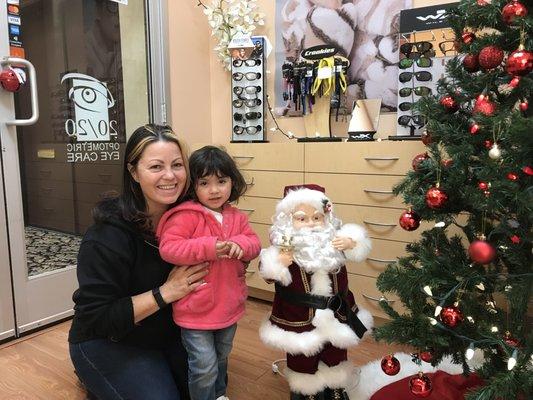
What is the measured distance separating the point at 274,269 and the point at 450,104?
0.71m

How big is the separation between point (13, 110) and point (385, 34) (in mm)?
1935

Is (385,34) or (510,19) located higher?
(385,34)

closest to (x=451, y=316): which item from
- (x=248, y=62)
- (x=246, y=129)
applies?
(x=246, y=129)

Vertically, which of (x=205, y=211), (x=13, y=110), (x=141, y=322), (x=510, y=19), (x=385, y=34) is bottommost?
(x=141, y=322)

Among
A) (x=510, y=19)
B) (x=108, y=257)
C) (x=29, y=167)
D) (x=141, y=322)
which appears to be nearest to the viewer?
(x=510, y=19)

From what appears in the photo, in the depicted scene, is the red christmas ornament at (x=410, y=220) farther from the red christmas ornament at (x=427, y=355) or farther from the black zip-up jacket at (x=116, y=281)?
the black zip-up jacket at (x=116, y=281)

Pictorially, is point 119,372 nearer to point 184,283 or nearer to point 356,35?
point 184,283

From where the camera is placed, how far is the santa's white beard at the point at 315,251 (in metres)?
1.28

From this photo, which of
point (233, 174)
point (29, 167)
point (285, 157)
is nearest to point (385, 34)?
point (285, 157)

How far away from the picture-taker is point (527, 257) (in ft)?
3.22

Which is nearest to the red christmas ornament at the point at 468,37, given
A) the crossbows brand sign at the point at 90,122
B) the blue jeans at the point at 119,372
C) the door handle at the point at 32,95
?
the blue jeans at the point at 119,372

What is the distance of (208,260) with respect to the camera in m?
1.26

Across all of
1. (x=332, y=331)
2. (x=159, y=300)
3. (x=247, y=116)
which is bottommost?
(x=332, y=331)

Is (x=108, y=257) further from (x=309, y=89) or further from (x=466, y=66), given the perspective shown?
(x=309, y=89)
